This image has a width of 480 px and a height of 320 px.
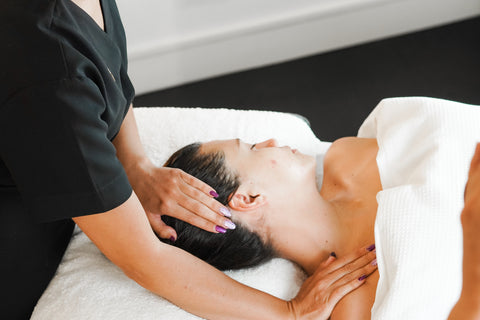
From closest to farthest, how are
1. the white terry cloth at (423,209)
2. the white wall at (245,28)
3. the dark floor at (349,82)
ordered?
the white terry cloth at (423,209) < the white wall at (245,28) < the dark floor at (349,82)

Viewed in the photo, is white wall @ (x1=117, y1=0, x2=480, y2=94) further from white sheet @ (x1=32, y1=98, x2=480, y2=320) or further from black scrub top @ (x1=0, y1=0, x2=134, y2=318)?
black scrub top @ (x1=0, y1=0, x2=134, y2=318)

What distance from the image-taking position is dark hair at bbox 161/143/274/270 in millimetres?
1146

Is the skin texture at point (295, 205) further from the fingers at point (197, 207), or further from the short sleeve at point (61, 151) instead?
the short sleeve at point (61, 151)

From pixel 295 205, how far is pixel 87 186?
0.55 metres

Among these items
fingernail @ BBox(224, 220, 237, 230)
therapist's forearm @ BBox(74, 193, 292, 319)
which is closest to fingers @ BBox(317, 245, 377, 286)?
therapist's forearm @ BBox(74, 193, 292, 319)

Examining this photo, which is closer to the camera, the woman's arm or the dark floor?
the woman's arm

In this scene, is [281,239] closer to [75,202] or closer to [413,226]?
[413,226]

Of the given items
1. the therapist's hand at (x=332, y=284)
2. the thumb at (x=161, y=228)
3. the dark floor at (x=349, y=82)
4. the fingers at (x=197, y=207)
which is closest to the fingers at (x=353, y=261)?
the therapist's hand at (x=332, y=284)

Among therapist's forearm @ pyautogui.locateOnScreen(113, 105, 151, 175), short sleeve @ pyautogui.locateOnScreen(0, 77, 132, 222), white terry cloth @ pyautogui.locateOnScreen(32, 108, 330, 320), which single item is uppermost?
short sleeve @ pyautogui.locateOnScreen(0, 77, 132, 222)

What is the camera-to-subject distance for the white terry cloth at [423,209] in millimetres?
1013

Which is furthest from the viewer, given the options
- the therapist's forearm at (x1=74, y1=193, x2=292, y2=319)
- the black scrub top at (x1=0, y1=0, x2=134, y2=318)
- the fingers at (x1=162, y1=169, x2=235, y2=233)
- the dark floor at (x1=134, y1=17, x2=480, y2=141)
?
the dark floor at (x1=134, y1=17, x2=480, y2=141)

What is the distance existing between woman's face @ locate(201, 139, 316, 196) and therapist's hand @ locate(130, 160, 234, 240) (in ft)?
0.34

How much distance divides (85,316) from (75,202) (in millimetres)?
382

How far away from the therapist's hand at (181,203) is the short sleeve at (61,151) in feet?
0.94
